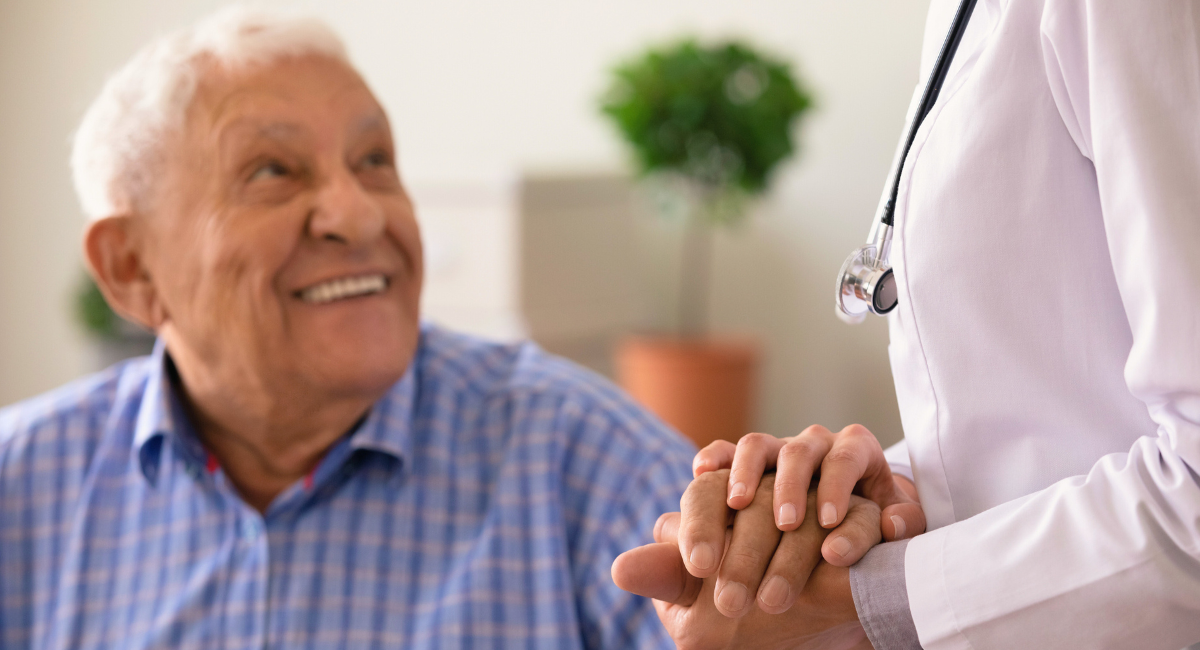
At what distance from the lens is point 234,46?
4.14ft

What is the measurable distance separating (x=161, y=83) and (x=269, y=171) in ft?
0.53


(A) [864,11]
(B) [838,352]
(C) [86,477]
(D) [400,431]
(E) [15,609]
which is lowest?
(B) [838,352]

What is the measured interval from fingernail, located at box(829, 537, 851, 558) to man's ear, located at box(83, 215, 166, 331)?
95cm

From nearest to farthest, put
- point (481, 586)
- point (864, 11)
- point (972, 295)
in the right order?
point (972, 295), point (481, 586), point (864, 11)

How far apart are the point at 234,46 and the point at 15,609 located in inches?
27.6

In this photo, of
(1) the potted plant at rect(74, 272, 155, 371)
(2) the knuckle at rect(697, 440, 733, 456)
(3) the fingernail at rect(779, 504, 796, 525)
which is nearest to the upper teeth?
(2) the knuckle at rect(697, 440, 733, 456)

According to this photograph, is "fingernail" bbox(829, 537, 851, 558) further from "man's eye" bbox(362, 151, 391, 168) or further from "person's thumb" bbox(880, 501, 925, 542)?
"man's eye" bbox(362, 151, 391, 168)

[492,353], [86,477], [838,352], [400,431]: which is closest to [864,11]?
[838,352]

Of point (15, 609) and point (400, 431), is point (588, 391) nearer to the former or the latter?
point (400, 431)

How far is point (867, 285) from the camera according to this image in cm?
73

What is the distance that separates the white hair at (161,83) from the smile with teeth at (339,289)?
0.23m

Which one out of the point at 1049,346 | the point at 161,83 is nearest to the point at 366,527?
the point at 161,83

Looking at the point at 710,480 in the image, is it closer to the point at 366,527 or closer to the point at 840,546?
the point at 840,546

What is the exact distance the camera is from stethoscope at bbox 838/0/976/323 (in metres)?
0.72
